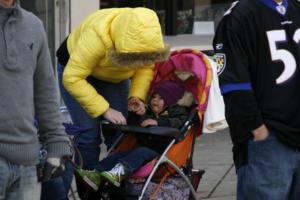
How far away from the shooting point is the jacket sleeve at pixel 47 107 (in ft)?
11.7

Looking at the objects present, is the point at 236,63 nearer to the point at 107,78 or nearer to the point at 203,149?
the point at 107,78

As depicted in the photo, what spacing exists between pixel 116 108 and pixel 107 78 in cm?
26

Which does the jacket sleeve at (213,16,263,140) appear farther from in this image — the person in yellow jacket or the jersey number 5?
the person in yellow jacket

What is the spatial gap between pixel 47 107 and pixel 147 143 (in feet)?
6.42

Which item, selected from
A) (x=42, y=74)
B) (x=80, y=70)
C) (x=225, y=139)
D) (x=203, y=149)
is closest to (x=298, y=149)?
(x=42, y=74)

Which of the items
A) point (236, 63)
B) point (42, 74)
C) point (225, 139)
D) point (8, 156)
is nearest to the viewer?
point (8, 156)

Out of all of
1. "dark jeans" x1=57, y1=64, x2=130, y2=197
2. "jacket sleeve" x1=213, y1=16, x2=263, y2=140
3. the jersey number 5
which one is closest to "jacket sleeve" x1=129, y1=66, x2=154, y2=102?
"dark jeans" x1=57, y1=64, x2=130, y2=197

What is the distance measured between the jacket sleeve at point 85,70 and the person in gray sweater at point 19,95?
169 cm

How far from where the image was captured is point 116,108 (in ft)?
18.9

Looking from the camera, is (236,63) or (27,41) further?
(236,63)

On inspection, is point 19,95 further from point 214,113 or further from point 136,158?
point 214,113

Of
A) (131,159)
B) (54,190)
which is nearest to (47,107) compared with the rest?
(54,190)

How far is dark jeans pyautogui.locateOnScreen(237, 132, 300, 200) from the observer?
3938mm

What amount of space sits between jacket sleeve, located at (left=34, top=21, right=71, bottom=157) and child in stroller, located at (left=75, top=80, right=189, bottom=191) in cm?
136
